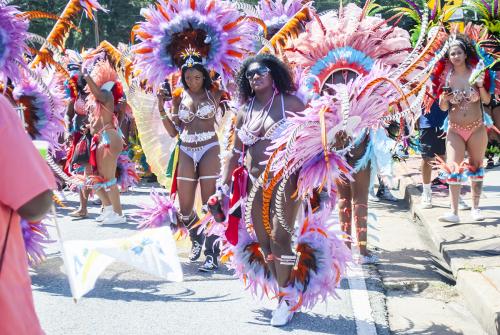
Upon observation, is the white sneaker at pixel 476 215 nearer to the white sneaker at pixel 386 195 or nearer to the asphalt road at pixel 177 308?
the asphalt road at pixel 177 308

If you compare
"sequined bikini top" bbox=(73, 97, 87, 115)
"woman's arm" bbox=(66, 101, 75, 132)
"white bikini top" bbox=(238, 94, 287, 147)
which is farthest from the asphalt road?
"woman's arm" bbox=(66, 101, 75, 132)

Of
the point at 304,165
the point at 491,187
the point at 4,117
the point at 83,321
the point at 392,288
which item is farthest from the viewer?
the point at 491,187

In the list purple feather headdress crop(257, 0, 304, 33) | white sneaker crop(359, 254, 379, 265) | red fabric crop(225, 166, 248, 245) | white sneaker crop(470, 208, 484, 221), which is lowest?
white sneaker crop(359, 254, 379, 265)

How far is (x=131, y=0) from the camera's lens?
36719 millimetres

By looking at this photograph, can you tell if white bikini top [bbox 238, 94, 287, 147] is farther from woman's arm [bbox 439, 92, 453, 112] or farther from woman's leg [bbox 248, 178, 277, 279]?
woman's arm [bbox 439, 92, 453, 112]

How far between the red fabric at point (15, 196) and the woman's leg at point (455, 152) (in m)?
5.85

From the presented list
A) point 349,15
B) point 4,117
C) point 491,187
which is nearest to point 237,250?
point 349,15

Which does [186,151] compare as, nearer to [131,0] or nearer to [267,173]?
[267,173]

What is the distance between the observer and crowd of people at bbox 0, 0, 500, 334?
174 inches

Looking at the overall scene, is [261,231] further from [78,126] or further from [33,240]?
[78,126]

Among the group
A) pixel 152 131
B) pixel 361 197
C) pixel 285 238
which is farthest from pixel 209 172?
pixel 285 238

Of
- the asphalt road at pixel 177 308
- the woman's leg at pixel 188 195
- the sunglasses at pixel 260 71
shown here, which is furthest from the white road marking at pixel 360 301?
the woman's leg at pixel 188 195

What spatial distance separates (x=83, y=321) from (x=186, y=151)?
2.06 meters

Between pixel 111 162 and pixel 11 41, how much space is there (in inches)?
134
